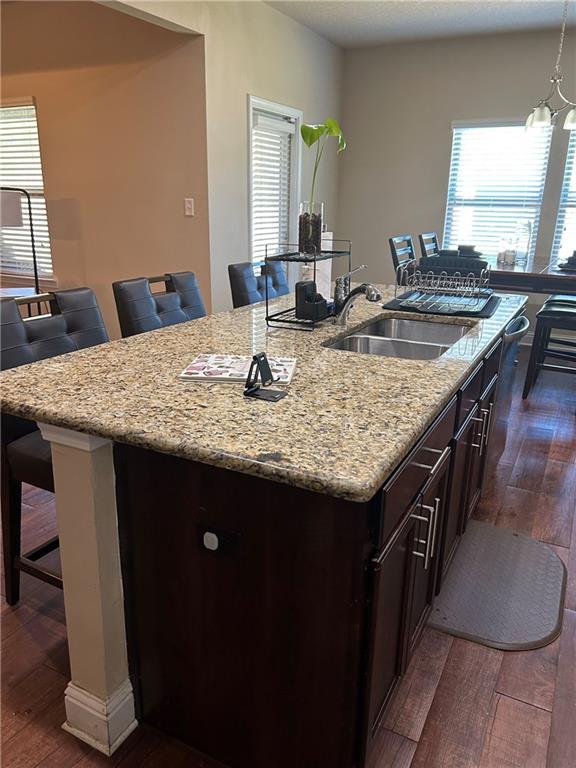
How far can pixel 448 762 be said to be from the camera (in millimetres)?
1434

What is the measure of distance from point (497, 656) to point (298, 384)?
108cm

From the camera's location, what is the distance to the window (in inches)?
182

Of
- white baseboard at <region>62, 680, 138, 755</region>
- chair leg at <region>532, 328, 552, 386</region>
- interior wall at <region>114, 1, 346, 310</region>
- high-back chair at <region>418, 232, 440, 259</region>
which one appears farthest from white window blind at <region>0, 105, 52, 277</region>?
white baseboard at <region>62, 680, 138, 755</region>

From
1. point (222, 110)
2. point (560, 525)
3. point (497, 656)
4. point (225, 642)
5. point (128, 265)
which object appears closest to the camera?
point (225, 642)

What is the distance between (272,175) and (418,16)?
1.69 metres

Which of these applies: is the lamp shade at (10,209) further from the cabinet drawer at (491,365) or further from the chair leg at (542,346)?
Answer: the chair leg at (542,346)

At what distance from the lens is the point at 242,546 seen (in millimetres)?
1186

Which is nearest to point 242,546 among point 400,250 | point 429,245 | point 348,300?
point 348,300

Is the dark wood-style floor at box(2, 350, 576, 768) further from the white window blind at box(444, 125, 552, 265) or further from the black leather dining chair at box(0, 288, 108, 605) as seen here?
the white window blind at box(444, 125, 552, 265)

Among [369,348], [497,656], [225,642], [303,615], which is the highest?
[369,348]

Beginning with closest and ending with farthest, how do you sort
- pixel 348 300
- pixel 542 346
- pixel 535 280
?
pixel 348 300, pixel 535 280, pixel 542 346

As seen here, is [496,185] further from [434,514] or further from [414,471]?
[414,471]

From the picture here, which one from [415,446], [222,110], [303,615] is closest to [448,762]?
[303,615]

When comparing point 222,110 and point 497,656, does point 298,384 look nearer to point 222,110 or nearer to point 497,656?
point 497,656
